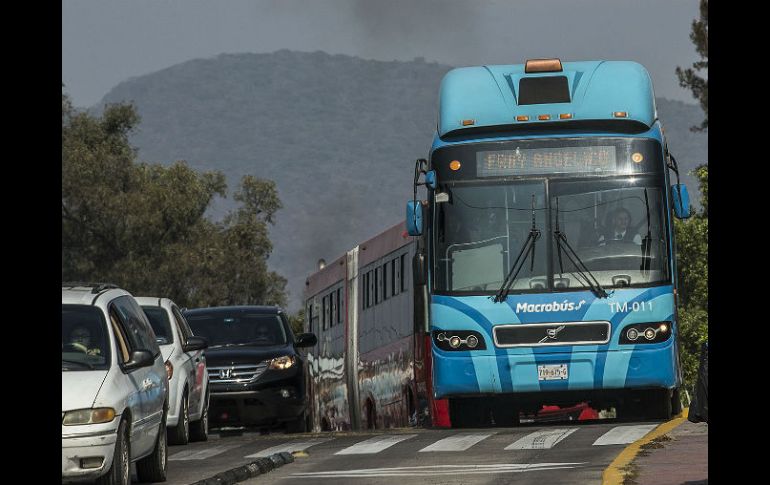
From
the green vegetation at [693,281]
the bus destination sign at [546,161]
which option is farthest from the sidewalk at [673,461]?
the green vegetation at [693,281]

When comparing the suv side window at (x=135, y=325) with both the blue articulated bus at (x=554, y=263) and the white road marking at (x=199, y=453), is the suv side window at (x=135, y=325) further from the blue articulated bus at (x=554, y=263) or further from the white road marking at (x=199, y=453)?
the blue articulated bus at (x=554, y=263)

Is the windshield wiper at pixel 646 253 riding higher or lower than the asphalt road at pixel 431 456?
higher

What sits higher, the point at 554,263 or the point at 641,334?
the point at 554,263

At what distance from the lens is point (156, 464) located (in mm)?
15062

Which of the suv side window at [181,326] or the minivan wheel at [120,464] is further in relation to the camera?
the suv side window at [181,326]

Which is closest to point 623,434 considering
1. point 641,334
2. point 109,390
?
point 641,334

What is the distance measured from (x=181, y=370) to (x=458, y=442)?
331cm

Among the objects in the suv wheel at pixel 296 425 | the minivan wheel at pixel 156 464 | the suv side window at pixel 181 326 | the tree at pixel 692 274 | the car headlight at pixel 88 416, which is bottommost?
the minivan wheel at pixel 156 464

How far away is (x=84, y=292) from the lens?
14336 millimetres

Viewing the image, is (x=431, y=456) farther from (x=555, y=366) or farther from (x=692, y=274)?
Answer: (x=692, y=274)

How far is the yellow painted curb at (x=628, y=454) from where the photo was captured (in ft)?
44.6
